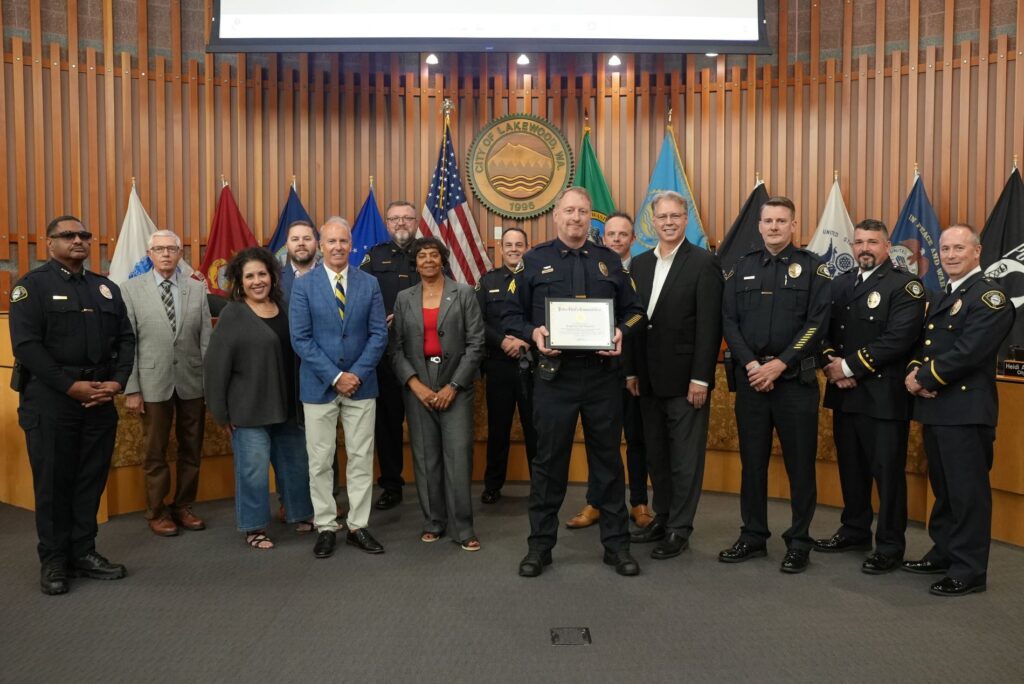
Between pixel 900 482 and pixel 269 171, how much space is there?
5.58 m

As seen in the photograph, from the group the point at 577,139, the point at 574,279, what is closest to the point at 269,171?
the point at 577,139

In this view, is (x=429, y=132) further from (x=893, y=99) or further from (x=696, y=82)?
(x=893, y=99)

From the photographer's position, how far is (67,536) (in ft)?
11.9

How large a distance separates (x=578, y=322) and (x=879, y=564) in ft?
6.20

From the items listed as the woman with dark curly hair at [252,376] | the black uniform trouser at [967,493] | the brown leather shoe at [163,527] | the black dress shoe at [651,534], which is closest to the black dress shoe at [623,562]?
the black dress shoe at [651,534]

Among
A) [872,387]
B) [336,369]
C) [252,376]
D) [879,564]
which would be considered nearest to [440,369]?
[336,369]

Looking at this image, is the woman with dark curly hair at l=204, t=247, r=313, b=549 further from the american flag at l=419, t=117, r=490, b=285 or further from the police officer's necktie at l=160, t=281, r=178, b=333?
the american flag at l=419, t=117, r=490, b=285

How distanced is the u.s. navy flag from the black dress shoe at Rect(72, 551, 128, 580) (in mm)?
5960

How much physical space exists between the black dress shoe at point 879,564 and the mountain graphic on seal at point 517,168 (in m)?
4.51

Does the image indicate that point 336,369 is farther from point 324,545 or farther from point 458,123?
point 458,123

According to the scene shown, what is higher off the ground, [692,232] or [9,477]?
[692,232]

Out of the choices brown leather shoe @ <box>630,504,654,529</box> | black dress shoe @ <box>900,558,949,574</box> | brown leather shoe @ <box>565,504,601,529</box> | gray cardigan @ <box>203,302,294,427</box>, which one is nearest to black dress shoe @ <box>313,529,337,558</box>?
gray cardigan @ <box>203,302,294,427</box>

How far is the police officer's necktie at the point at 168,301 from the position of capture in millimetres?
4457

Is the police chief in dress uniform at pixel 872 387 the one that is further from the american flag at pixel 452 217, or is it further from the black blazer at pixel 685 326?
the american flag at pixel 452 217
